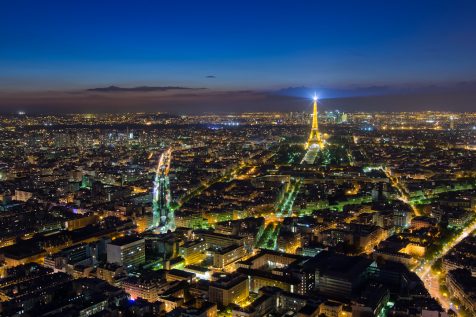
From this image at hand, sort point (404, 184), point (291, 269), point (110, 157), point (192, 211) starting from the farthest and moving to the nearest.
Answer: point (110, 157) < point (404, 184) < point (192, 211) < point (291, 269)

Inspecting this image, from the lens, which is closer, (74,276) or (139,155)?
(74,276)

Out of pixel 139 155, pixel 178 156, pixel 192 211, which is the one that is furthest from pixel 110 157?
pixel 192 211

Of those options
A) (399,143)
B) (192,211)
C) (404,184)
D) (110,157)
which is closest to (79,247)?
(192,211)

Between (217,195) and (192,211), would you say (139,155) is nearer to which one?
(217,195)

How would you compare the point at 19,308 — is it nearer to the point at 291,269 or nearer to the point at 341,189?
the point at 291,269

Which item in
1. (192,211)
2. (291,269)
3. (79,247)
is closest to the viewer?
(291,269)

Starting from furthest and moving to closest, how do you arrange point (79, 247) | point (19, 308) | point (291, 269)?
point (79, 247) < point (291, 269) < point (19, 308)
